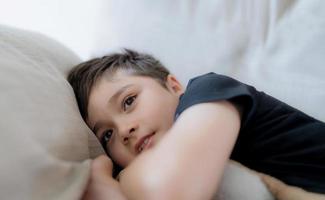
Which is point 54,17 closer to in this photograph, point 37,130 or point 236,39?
point 236,39

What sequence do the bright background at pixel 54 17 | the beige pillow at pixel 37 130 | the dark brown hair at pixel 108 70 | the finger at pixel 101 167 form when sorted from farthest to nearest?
the bright background at pixel 54 17 < the dark brown hair at pixel 108 70 < the finger at pixel 101 167 < the beige pillow at pixel 37 130

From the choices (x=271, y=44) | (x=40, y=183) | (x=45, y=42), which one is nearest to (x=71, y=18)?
(x=45, y=42)

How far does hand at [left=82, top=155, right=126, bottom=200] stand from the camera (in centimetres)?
62

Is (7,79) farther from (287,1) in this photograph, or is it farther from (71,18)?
(71,18)

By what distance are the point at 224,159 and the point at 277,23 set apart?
1.48ft

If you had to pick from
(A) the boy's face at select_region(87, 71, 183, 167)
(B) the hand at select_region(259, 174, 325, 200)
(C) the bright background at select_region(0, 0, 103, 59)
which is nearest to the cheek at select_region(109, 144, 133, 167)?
(A) the boy's face at select_region(87, 71, 183, 167)

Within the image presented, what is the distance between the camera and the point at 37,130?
23.5 inches

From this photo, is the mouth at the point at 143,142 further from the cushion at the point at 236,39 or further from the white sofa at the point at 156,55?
the cushion at the point at 236,39

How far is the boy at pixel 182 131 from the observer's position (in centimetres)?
62

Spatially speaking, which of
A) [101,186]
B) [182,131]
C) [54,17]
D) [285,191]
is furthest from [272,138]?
[54,17]

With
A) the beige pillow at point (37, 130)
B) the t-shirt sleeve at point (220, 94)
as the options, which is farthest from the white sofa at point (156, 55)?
the t-shirt sleeve at point (220, 94)

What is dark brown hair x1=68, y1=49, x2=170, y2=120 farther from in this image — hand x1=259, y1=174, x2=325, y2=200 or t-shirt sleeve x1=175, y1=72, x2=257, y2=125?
hand x1=259, y1=174, x2=325, y2=200

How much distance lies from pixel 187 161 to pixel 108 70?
0.37 metres

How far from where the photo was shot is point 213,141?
0.66 meters
